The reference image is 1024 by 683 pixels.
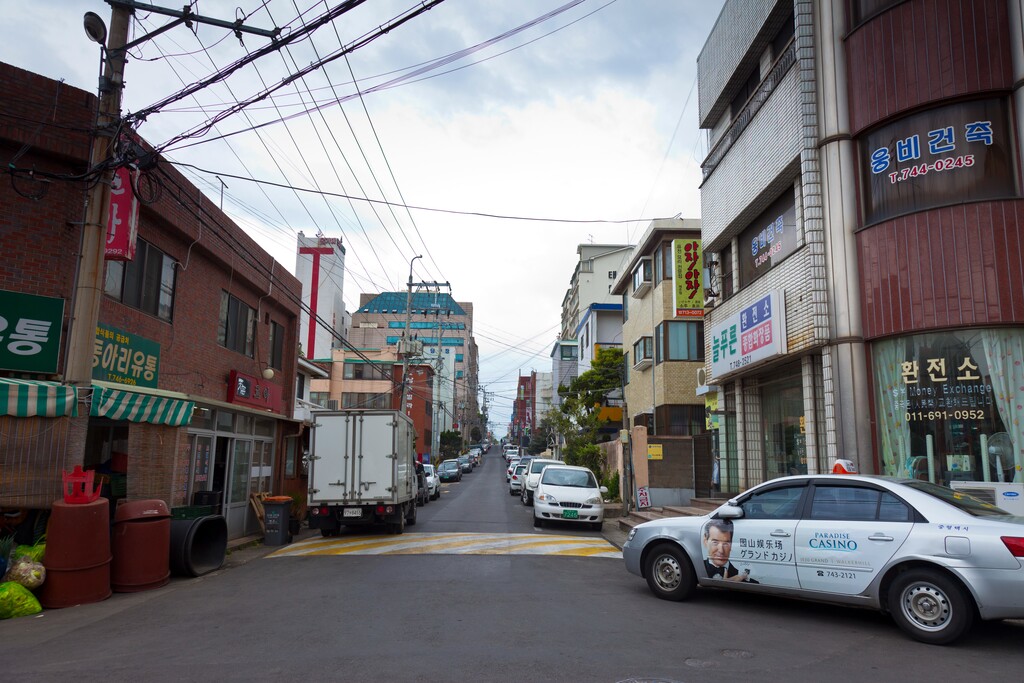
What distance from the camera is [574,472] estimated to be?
1945 centimetres

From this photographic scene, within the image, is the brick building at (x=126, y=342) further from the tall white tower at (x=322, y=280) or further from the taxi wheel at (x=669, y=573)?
the tall white tower at (x=322, y=280)

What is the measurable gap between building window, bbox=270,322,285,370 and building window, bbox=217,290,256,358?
1.76 metres

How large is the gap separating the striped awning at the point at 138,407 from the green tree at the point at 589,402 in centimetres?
2227

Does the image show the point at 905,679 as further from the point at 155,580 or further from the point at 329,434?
the point at 329,434

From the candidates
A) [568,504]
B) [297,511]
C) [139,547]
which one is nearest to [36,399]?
[139,547]

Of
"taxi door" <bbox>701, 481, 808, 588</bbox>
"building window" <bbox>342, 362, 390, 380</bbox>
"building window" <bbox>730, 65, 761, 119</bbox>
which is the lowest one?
"taxi door" <bbox>701, 481, 808, 588</bbox>

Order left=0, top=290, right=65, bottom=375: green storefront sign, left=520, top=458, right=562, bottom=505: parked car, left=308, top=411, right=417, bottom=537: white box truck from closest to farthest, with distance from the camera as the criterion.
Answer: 1. left=0, top=290, right=65, bottom=375: green storefront sign
2. left=308, top=411, right=417, bottom=537: white box truck
3. left=520, top=458, right=562, bottom=505: parked car

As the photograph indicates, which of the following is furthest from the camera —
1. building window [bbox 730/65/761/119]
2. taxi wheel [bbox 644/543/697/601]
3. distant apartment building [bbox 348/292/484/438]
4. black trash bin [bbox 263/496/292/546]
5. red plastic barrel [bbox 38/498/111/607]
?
distant apartment building [bbox 348/292/484/438]

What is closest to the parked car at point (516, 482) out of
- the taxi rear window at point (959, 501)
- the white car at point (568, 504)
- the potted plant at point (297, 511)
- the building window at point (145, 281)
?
the white car at point (568, 504)

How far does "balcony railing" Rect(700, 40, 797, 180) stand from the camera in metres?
14.1

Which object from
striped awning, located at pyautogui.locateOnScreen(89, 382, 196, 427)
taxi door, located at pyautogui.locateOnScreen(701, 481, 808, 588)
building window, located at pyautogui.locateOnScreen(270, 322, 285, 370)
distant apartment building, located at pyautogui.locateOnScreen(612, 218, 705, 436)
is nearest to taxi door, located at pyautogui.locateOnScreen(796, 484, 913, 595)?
taxi door, located at pyautogui.locateOnScreen(701, 481, 808, 588)

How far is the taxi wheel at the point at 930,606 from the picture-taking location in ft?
20.9

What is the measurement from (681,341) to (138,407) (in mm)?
20026

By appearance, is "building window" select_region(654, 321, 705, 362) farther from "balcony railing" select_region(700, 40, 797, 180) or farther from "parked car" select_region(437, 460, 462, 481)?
"parked car" select_region(437, 460, 462, 481)
